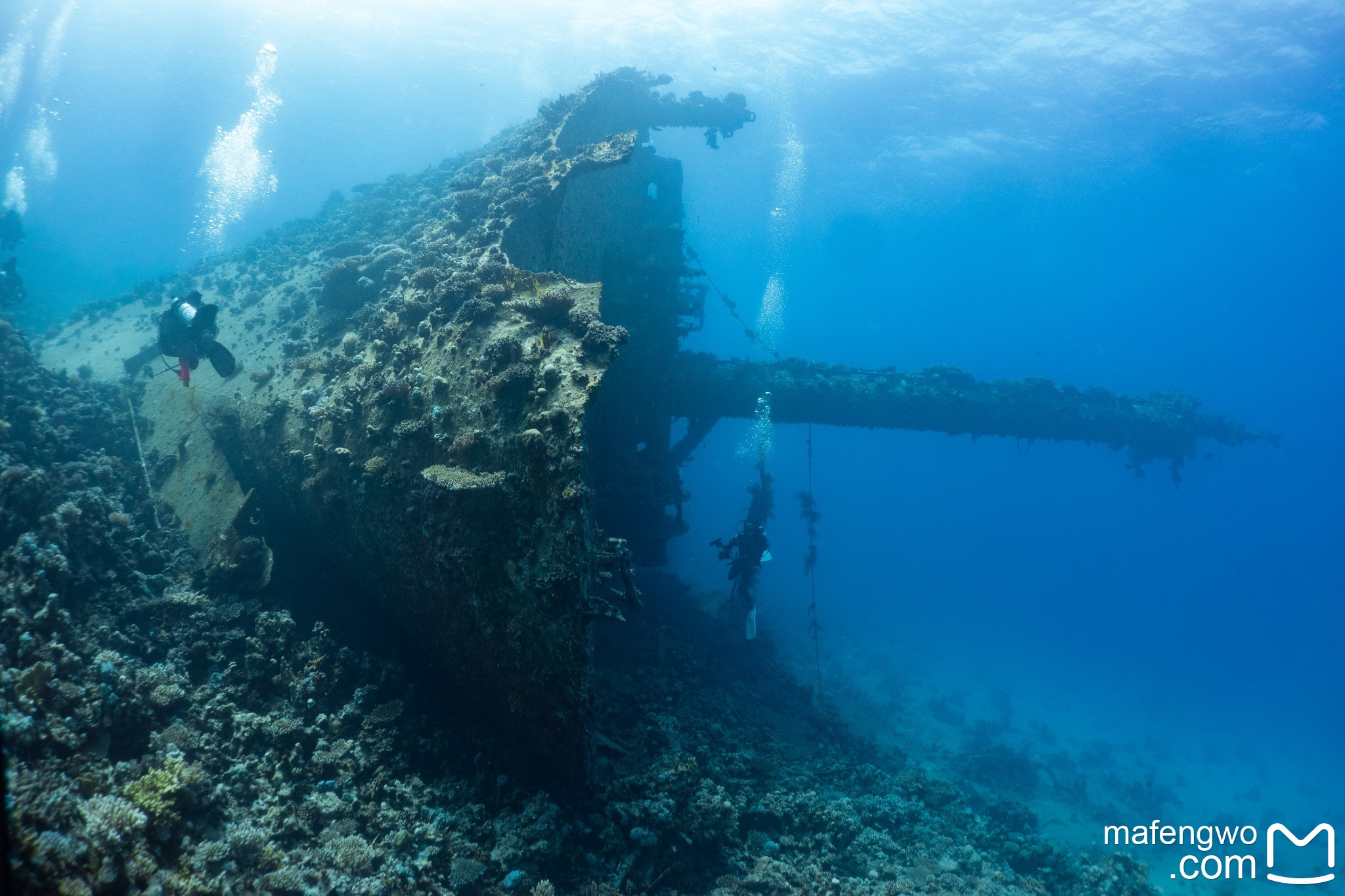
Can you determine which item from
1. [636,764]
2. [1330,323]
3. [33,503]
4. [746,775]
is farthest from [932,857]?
[1330,323]

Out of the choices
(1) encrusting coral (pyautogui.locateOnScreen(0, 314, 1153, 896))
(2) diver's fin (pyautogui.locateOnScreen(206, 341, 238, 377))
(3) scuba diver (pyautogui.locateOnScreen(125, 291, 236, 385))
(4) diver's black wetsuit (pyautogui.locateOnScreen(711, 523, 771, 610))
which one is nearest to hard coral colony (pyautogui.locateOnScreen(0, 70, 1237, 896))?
(1) encrusting coral (pyautogui.locateOnScreen(0, 314, 1153, 896))

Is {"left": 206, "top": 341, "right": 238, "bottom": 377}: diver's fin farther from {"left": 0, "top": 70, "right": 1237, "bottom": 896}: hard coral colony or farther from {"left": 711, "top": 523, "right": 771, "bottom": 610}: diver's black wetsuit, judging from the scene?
{"left": 711, "top": 523, "right": 771, "bottom": 610}: diver's black wetsuit

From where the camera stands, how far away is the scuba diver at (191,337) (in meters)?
8.84

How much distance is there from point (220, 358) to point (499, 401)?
609 cm

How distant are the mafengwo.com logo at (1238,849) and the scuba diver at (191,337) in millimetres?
25331

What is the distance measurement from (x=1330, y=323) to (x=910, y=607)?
107204mm

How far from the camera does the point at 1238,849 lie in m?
22.7

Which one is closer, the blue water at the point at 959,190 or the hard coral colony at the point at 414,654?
the hard coral colony at the point at 414,654

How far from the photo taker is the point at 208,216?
554 ft

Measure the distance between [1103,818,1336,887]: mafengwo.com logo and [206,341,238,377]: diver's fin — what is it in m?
25.1

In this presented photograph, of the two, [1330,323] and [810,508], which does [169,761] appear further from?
[1330,323]

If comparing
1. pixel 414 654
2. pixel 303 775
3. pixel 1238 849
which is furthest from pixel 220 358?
pixel 1238 849

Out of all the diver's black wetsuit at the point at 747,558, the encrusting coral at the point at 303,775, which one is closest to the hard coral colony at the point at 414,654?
the encrusting coral at the point at 303,775

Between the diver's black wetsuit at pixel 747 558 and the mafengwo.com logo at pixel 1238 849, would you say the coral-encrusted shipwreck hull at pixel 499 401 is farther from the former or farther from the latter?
the mafengwo.com logo at pixel 1238 849
